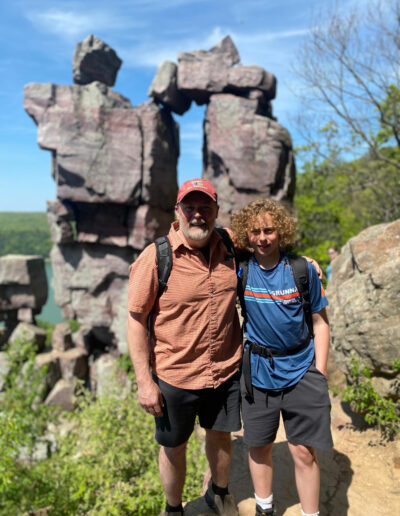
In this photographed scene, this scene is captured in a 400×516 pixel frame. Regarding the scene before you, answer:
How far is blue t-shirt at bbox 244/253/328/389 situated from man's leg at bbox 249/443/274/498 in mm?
452

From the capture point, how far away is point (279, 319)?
242 centimetres

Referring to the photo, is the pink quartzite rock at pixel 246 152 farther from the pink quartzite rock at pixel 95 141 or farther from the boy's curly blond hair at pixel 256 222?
the boy's curly blond hair at pixel 256 222

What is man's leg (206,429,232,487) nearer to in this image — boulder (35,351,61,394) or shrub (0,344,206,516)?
shrub (0,344,206,516)

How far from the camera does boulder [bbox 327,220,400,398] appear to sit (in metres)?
3.69

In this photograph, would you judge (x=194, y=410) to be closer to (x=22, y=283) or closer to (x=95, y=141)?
(x=95, y=141)

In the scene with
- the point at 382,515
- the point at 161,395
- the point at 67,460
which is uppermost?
the point at 161,395

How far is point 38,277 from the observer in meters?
17.7

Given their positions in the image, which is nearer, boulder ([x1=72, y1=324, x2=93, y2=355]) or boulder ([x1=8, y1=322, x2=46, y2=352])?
boulder ([x1=8, y1=322, x2=46, y2=352])

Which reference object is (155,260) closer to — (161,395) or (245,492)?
(161,395)

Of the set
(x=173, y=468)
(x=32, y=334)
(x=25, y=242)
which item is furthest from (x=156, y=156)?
(x=25, y=242)

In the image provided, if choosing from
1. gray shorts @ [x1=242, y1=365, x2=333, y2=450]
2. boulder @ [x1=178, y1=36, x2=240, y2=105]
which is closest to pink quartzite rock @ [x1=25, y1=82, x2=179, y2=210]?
boulder @ [x1=178, y1=36, x2=240, y2=105]

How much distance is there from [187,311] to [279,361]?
2.24ft

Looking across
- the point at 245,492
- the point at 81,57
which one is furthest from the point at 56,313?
the point at 245,492

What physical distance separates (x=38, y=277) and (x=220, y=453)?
16.8 meters
